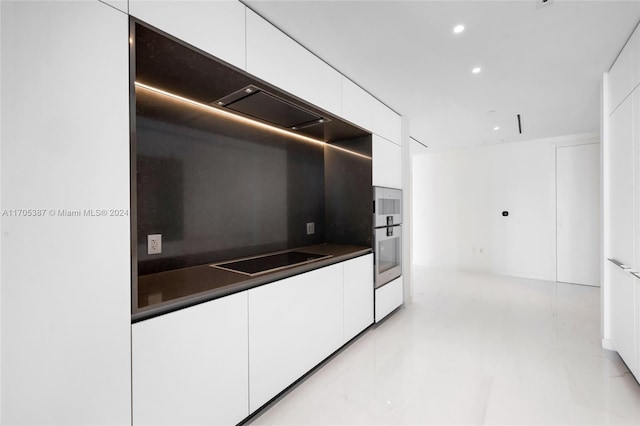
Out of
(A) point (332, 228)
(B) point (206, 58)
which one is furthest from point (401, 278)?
(B) point (206, 58)

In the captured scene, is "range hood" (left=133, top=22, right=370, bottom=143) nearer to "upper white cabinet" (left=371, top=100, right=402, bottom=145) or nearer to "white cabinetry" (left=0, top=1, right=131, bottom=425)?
"white cabinetry" (left=0, top=1, right=131, bottom=425)

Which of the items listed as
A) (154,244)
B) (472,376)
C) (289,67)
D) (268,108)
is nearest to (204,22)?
(289,67)

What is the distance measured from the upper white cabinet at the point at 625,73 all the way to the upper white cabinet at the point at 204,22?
265 cm

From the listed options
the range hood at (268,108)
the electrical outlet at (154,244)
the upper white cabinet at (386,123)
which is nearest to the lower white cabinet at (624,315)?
the upper white cabinet at (386,123)

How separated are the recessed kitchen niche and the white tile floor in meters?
1.11

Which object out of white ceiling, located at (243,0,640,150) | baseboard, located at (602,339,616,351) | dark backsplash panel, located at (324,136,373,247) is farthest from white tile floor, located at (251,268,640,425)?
white ceiling, located at (243,0,640,150)

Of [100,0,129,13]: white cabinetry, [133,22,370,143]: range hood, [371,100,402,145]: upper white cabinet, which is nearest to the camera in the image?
[100,0,129,13]: white cabinetry

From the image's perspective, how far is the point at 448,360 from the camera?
2.41m

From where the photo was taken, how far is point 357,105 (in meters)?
2.75

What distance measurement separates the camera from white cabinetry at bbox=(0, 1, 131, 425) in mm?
880

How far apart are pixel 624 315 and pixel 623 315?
0.03m

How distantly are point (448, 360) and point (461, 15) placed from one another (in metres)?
2.62

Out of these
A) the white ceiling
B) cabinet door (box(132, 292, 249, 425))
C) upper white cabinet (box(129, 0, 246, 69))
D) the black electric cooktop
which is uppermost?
the white ceiling

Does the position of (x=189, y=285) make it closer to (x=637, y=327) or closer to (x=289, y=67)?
(x=289, y=67)
